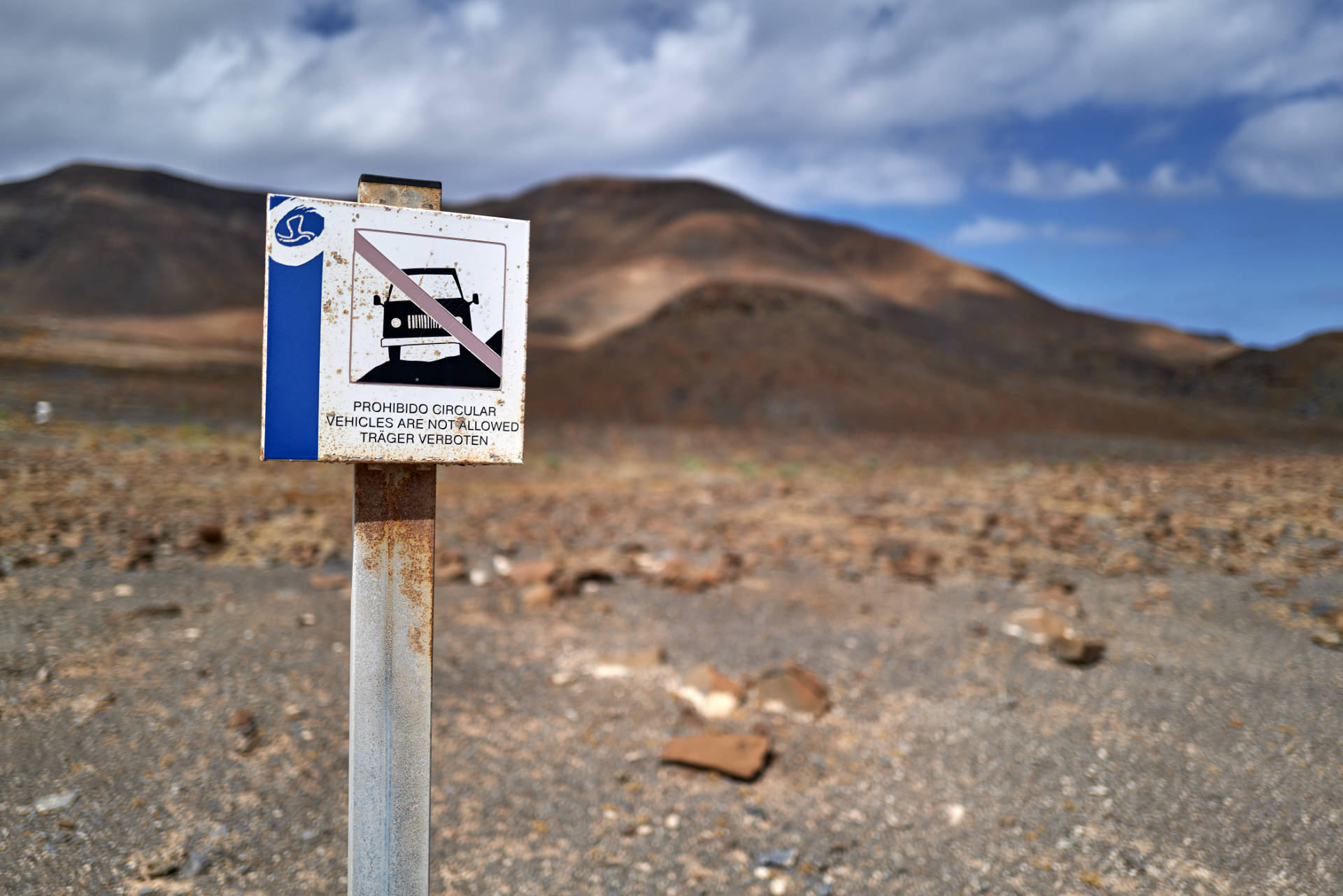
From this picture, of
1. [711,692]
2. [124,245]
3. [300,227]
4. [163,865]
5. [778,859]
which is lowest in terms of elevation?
[778,859]

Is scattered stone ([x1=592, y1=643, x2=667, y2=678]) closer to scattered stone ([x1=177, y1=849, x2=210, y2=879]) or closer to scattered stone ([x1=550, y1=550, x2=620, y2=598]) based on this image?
scattered stone ([x1=550, y1=550, x2=620, y2=598])

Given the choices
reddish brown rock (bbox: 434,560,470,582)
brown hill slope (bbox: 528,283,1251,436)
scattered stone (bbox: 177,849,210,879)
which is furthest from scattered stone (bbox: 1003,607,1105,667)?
brown hill slope (bbox: 528,283,1251,436)

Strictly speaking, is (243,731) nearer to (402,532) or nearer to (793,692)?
(402,532)

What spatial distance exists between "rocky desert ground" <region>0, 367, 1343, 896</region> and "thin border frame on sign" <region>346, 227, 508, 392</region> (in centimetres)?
184

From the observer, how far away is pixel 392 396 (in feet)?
6.40

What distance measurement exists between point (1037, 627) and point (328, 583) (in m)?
4.64

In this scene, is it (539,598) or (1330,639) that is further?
(539,598)

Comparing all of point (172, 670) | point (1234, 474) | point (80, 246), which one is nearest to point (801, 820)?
point (172, 670)

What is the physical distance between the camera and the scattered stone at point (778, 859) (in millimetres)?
3039

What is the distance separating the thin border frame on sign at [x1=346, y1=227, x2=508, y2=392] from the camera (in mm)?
1936

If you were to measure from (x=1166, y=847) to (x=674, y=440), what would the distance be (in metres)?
17.6

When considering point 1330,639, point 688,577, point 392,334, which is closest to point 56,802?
point 392,334

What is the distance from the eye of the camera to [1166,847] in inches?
118

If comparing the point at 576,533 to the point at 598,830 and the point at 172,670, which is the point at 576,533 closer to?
the point at 172,670
